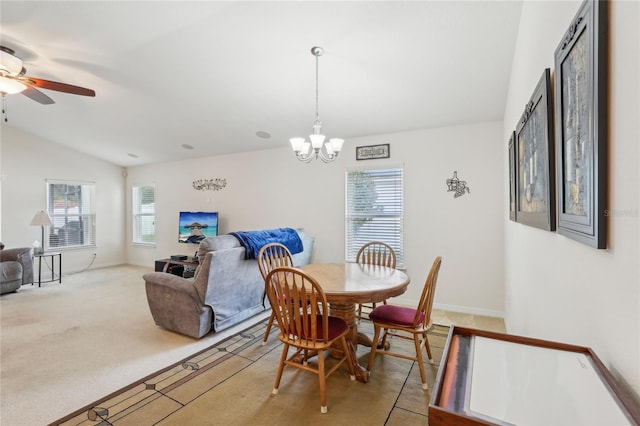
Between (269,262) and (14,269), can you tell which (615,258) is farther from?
(14,269)

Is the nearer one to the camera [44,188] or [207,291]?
[207,291]

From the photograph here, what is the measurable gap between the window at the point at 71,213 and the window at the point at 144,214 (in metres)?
0.84

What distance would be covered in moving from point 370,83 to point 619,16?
2.76 metres

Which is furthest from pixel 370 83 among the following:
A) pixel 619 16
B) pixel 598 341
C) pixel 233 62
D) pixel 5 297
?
pixel 5 297

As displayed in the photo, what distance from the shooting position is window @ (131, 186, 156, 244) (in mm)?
7328

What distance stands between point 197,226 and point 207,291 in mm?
3426

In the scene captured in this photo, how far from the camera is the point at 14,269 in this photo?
4.94 metres

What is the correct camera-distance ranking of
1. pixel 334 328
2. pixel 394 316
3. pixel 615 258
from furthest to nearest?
pixel 394 316
pixel 334 328
pixel 615 258

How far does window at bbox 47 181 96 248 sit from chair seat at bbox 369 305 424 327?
7.19m

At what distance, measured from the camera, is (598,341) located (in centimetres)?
89

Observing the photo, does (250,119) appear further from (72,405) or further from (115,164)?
(115,164)

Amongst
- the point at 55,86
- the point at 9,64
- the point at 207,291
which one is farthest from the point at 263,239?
the point at 9,64

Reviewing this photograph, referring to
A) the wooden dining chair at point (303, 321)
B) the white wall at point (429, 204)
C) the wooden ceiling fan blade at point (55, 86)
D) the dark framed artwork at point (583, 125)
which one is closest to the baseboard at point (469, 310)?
the white wall at point (429, 204)

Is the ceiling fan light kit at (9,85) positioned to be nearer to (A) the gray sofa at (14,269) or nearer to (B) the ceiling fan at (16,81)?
(B) the ceiling fan at (16,81)
